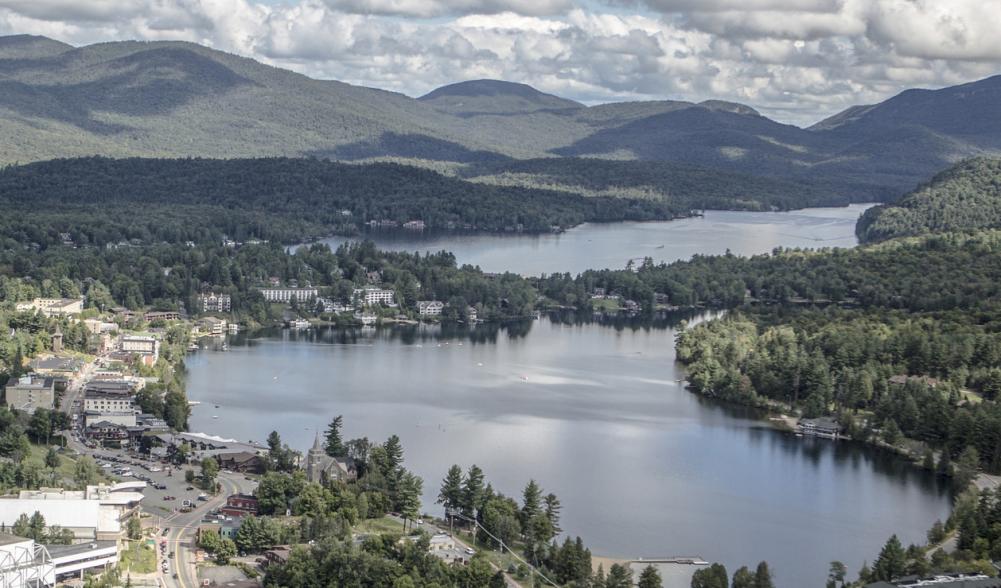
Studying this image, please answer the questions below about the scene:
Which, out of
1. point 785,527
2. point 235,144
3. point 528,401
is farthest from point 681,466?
point 235,144

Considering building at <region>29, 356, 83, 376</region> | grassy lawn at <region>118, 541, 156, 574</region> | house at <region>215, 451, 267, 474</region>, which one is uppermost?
building at <region>29, 356, 83, 376</region>

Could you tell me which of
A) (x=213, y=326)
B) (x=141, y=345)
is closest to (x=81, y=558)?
(x=141, y=345)

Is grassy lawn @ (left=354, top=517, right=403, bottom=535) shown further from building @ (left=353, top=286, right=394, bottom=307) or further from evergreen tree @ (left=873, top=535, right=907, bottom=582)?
building @ (left=353, top=286, right=394, bottom=307)

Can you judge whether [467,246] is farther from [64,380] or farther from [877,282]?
[64,380]

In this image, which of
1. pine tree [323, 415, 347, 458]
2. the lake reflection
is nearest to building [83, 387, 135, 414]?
the lake reflection

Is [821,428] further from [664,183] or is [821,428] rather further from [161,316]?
[664,183]

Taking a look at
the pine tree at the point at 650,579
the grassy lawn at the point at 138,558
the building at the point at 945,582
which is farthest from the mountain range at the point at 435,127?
the building at the point at 945,582

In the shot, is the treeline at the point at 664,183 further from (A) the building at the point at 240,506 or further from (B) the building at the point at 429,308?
(A) the building at the point at 240,506
